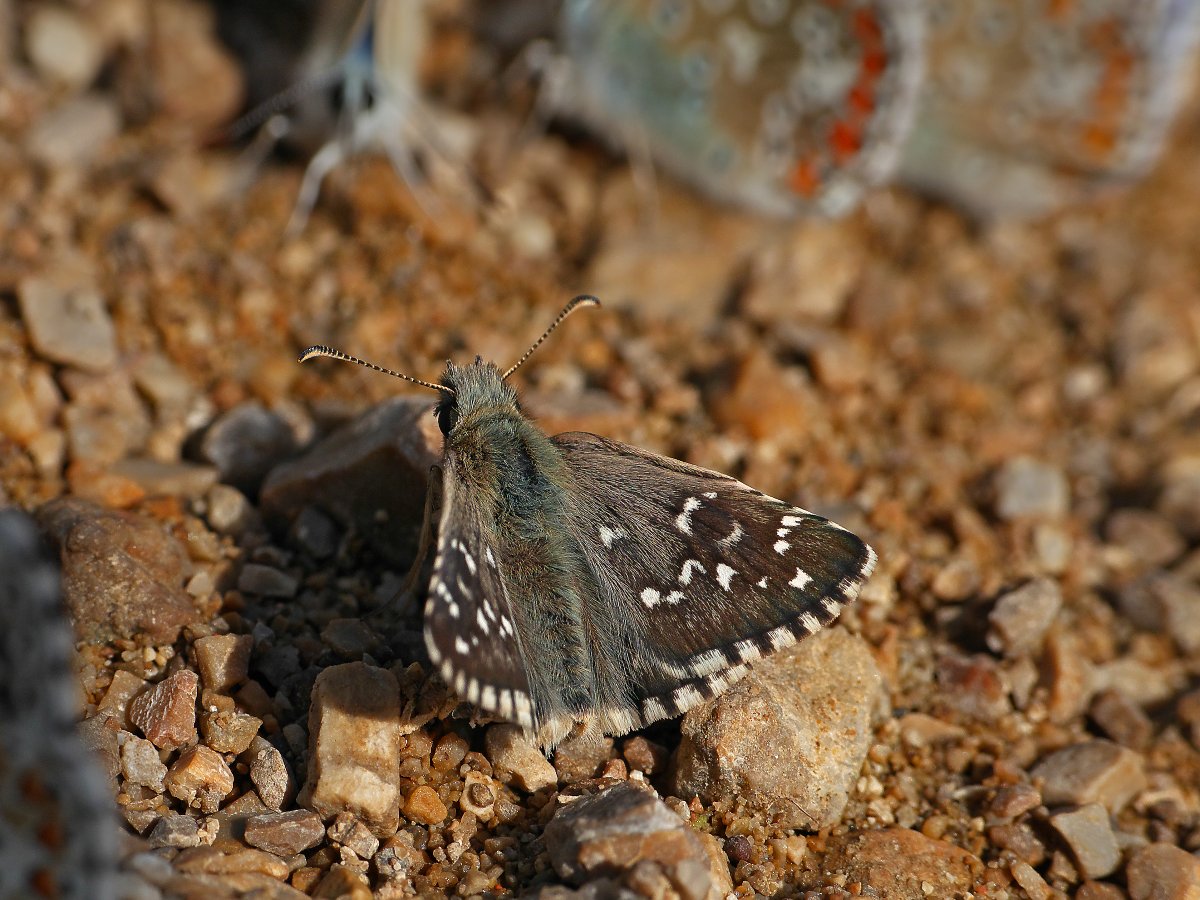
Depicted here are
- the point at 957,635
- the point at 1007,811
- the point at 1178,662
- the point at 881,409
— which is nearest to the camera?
the point at 1007,811

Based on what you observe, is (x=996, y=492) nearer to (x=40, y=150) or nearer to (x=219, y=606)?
(x=219, y=606)

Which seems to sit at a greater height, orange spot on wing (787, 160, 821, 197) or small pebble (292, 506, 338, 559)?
orange spot on wing (787, 160, 821, 197)

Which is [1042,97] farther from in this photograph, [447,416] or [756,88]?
[447,416]

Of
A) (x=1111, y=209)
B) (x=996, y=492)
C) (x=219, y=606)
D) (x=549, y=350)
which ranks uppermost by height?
(x=1111, y=209)

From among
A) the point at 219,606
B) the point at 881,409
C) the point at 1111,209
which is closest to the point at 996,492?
the point at 881,409

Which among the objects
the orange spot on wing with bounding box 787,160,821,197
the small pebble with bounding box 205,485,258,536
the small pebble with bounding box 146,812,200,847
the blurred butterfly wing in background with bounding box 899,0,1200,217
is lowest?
the small pebble with bounding box 146,812,200,847

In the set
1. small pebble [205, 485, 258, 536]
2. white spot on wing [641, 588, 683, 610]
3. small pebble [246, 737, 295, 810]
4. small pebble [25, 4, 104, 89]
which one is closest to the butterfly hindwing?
white spot on wing [641, 588, 683, 610]

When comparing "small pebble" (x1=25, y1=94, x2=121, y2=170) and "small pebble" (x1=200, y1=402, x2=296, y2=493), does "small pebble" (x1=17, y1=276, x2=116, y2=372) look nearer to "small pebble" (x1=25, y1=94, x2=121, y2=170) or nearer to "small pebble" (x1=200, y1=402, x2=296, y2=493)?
"small pebble" (x1=200, y1=402, x2=296, y2=493)
